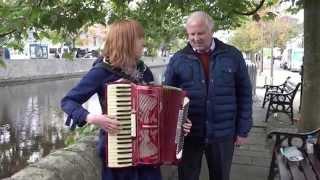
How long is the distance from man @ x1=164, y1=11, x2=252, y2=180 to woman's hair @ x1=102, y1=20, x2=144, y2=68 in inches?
34.2

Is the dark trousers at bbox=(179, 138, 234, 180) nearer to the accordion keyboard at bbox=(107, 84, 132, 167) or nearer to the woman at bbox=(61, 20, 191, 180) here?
the woman at bbox=(61, 20, 191, 180)

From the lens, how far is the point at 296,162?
15.8 ft

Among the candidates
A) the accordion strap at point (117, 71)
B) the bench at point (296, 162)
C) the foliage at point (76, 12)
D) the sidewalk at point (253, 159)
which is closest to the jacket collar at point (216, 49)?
the accordion strap at point (117, 71)

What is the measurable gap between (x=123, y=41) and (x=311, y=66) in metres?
4.53

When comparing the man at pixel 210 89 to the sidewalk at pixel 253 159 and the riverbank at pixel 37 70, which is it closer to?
the sidewalk at pixel 253 159

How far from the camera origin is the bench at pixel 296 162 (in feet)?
14.6

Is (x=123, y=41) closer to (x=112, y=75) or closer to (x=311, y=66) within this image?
(x=112, y=75)

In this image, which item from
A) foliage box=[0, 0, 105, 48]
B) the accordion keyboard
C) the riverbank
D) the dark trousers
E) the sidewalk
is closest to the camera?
the accordion keyboard

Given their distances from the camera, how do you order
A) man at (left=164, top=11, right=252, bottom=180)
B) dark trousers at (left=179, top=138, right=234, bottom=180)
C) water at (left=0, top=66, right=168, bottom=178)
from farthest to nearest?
water at (left=0, top=66, right=168, bottom=178)
dark trousers at (left=179, top=138, right=234, bottom=180)
man at (left=164, top=11, right=252, bottom=180)

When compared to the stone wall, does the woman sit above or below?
above

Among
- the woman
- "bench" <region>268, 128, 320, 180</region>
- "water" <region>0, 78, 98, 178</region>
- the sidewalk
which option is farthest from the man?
"water" <region>0, 78, 98, 178</region>

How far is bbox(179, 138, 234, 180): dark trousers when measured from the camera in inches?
171

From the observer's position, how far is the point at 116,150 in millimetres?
3205

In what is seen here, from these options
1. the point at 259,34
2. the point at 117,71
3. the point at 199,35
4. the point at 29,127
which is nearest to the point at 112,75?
the point at 117,71
